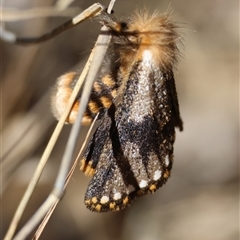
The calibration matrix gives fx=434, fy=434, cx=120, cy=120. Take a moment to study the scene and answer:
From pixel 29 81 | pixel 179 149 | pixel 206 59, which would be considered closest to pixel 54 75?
pixel 29 81

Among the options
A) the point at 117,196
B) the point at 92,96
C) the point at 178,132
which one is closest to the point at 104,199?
the point at 117,196

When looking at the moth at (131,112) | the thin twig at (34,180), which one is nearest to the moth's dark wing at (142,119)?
the moth at (131,112)

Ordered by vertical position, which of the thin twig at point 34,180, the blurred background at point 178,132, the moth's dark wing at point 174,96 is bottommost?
the blurred background at point 178,132

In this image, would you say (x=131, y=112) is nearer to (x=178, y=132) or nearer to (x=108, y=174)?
(x=108, y=174)

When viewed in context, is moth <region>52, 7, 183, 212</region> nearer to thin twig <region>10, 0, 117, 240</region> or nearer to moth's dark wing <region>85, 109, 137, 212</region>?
moth's dark wing <region>85, 109, 137, 212</region>

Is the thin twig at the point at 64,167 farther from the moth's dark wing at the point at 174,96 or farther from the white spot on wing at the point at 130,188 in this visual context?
the white spot on wing at the point at 130,188

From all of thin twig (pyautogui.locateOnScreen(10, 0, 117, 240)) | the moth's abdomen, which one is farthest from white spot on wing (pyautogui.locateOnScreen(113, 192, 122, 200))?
thin twig (pyautogui.locateOnScreen(10, 0, 117, 240))
